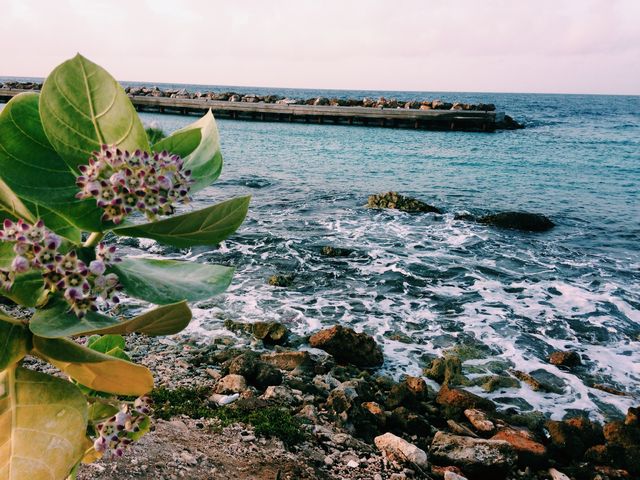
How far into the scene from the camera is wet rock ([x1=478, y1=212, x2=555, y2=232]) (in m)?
16.3

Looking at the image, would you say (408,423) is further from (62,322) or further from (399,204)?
(399,204)

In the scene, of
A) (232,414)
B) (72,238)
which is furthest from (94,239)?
(232,414)

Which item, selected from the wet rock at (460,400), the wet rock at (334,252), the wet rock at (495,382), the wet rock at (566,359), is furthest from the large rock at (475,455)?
the wet rock at (334,252)

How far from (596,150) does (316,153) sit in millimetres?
20787

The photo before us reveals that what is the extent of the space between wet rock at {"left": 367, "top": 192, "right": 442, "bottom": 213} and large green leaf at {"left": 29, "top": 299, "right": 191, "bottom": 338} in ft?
57.7

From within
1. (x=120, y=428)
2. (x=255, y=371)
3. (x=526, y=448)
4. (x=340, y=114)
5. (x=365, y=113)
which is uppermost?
(x=365, y=113)

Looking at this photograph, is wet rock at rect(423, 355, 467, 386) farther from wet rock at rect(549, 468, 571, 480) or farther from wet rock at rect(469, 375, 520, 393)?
wet rock at rect(549, 468, 571, 480)

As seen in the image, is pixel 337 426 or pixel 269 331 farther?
pixel 269 331

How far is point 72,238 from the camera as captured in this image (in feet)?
2.70

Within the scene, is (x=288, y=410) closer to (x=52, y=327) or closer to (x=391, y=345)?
(x=391, y=345)

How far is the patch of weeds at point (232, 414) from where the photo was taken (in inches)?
195

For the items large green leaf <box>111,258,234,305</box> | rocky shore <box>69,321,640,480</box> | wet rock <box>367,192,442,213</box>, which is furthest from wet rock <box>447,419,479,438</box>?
wet rock <box>367,192,442,213</box>

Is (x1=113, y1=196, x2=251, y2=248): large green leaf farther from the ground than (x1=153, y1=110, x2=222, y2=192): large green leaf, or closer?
closer

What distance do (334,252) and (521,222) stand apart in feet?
22.7
